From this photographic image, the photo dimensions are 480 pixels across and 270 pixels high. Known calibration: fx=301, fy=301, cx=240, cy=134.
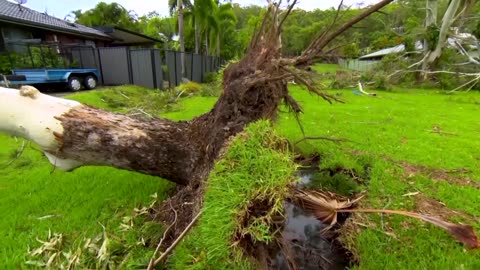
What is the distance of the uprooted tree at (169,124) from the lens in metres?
2.31

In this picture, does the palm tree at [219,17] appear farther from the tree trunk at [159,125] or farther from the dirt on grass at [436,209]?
the dirt on grass at [436,209]

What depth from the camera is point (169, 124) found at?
109 inches

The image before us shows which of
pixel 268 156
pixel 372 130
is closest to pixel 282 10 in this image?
pixel 268 156

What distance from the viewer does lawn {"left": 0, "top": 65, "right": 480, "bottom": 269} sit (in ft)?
7.22

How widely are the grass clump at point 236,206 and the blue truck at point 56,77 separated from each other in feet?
29.3

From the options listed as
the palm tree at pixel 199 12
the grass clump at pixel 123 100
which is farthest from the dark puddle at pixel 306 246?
the palm tree at pixel 199 12

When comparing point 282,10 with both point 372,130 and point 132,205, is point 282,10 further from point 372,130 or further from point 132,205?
point 372,130

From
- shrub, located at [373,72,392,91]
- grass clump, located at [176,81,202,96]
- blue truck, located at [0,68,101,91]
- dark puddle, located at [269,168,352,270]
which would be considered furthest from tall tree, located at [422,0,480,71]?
blue truck, located at [0,68,101,91]

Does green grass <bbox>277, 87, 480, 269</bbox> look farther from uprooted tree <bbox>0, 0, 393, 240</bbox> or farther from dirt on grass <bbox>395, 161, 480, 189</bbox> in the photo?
uprooted tree <bbox>0, 0, 393, 240</bbox>

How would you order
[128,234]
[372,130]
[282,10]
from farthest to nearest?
1. [372,130]
2. [282,10]
3. [128,234]

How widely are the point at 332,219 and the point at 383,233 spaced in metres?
0.41

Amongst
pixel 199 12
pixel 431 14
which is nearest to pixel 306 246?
pixel 431 14

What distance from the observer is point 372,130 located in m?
5.35

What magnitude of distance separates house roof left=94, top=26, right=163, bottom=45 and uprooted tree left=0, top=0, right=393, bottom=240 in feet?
50.8
